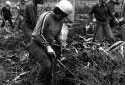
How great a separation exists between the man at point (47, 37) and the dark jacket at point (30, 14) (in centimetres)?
157

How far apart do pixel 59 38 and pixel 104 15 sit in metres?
4.03

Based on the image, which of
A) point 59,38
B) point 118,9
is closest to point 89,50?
point 59,38

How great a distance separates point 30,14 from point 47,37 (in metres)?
1.89

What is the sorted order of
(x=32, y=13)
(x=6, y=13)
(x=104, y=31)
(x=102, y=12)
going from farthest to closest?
(x=6, y=13), (x=104, y=31), (x=102, y=12), (x=32, y=13)

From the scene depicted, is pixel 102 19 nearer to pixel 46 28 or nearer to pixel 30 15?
pixel 30 15

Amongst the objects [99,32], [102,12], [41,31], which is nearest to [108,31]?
[99,32]

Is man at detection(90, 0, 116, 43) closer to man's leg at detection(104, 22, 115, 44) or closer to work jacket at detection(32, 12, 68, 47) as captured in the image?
man's leg at detection(104, 22, 115, 44)

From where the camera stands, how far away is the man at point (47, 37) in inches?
207

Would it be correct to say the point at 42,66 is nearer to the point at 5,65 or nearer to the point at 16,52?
the point at 5,65

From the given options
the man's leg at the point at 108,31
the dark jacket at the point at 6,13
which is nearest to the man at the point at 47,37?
the man's leg at the point at 108,31

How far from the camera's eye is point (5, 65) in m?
7.65

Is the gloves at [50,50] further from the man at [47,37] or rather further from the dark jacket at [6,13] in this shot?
the dark jacket at [6,13]

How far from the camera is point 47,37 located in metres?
5.46

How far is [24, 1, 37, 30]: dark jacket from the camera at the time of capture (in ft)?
23.4
